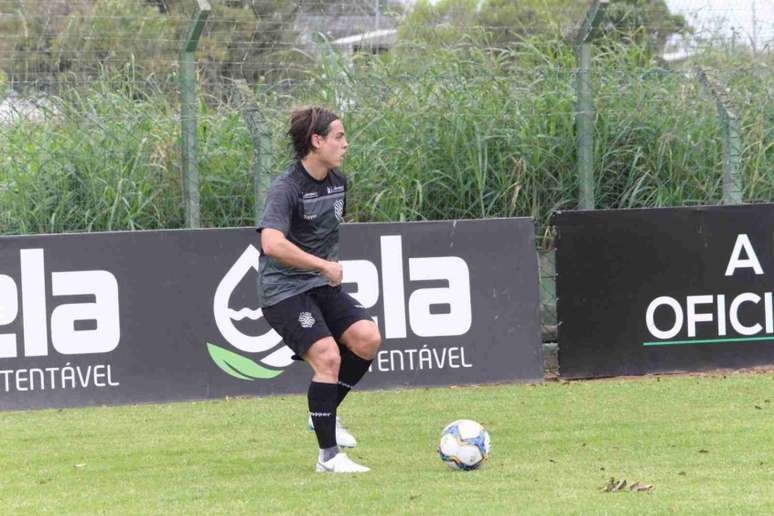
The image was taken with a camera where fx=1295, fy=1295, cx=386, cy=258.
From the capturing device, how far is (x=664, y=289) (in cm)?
1002

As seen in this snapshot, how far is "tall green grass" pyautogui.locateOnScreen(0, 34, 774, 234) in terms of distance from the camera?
33.6 feet

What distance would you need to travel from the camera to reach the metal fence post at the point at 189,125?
9883mm

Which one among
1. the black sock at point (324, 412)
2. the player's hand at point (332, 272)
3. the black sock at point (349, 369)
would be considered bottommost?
the black sock at point (324, 412)

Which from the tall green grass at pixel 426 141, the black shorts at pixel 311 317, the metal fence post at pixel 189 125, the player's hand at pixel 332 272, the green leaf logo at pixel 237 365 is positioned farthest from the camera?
the tall green grass at pixel 426 141

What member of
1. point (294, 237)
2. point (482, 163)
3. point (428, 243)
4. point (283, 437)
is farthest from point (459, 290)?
point (294, 237)

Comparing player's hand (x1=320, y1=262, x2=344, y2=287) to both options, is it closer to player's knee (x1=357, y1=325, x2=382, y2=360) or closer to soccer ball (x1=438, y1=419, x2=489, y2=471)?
player's knee (x1=357, y1=325, x2=382, y2=360)

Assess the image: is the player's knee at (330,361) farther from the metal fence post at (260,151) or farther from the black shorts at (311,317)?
the metal fence post at (260,151)

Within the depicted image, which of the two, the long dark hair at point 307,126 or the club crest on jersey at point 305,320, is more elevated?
the long dark hair at point 307,126

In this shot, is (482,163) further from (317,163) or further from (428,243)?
(317,163)

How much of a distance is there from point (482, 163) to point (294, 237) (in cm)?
439

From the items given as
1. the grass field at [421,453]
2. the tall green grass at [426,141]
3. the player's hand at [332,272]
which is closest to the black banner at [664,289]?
the grass field at [421,453]

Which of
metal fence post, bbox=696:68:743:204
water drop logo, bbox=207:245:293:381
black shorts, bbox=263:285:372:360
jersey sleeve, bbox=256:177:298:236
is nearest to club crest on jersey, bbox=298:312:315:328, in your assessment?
black shorts, bbox=263:285:372:360

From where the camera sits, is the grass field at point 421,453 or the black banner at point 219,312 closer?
the grass field at point 421,453

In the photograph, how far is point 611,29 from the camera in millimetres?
12375
